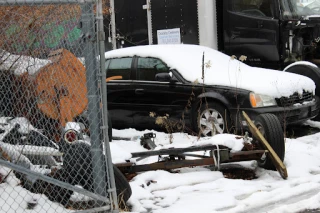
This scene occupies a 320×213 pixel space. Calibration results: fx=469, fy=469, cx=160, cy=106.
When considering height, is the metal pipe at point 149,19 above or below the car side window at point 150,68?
above

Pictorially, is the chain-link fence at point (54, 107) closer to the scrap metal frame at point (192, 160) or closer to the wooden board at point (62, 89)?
the wooden board at point (62, 89)

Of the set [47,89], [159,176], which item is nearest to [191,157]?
[159,176]

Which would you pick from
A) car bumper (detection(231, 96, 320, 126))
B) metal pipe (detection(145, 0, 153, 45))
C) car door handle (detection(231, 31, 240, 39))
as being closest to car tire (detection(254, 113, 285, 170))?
car bumper (detection(231, 96, 320, 126))

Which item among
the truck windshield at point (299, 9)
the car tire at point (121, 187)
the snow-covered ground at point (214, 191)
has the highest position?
the truck windshield at point (299, 9)

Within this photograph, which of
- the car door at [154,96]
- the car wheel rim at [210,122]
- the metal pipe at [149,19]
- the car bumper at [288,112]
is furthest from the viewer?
the metal pipe at [149,19]

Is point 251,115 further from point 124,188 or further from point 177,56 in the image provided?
point 124,188

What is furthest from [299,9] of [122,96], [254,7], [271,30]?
[122,96]

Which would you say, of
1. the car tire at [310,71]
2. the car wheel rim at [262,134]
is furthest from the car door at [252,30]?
the car wheel rim at [262,134]

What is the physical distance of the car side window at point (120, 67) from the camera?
28.0 ft

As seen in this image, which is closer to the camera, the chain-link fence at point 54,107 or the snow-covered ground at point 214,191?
the chain-link fence at point 54,107

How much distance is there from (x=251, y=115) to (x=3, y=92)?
3939mm

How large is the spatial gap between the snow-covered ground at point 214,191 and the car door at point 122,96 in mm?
2648

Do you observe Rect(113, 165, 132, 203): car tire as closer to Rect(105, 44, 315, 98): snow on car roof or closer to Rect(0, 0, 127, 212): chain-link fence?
Rect(0, 0, 127, 212): chain-link fence

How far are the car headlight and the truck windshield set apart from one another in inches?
123
